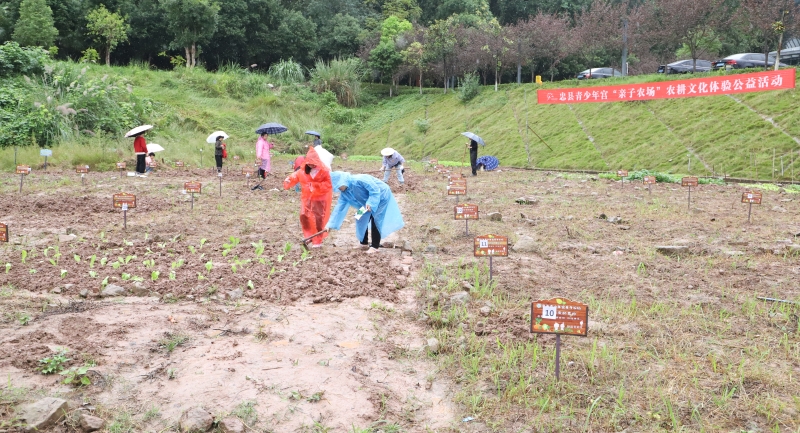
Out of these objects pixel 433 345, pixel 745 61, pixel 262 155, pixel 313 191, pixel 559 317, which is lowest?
pixel 433 345

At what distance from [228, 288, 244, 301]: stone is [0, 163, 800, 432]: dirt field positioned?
2 cm

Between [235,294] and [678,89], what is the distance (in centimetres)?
2218

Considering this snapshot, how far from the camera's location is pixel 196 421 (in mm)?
3725

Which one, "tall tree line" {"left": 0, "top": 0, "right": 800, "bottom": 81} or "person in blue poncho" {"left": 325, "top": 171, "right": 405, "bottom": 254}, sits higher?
"tall tree line" {"left": 0, "top": 0, "right": 800, "bottom": 81}

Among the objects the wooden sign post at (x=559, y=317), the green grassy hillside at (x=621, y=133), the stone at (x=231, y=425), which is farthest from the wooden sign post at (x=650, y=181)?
the stone at (x=231, y=425)

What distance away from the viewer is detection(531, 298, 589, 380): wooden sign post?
14.2 feet

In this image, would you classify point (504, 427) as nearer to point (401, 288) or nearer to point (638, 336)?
point (638, 336)

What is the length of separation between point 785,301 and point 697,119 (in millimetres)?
18118

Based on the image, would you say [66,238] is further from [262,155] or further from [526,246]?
[262,155]

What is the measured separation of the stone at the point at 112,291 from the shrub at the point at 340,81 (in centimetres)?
3458

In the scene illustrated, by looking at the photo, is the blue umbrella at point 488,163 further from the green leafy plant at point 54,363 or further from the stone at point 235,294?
the green leafy plant at point 54,363

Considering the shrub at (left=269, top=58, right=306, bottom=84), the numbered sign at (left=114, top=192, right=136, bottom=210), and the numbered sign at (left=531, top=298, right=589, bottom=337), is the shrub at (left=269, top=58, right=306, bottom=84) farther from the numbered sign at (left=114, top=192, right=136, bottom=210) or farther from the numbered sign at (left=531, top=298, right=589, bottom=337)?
the numbered sign at (left=531, top=298, right=589, bottom=337)

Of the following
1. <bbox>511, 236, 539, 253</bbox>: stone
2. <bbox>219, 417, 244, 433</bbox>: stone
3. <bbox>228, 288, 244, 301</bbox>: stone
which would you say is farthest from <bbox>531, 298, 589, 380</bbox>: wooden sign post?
<bbox>511, 236, 539, 253</bbox>: stone

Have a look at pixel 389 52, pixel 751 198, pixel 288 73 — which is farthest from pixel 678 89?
Result: pixel 288 73
